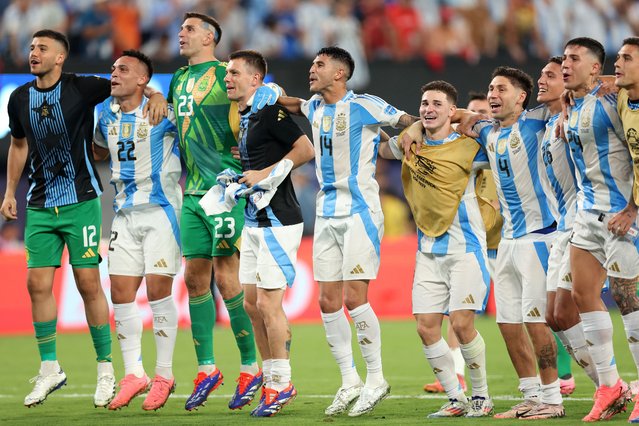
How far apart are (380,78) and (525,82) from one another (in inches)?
389

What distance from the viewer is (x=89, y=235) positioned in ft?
29.7

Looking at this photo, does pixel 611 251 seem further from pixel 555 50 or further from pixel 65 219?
pixel 555 50

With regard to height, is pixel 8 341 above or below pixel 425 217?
below

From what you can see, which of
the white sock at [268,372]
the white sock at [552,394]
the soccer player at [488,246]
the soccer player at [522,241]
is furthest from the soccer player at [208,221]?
the white sock at [552,394]

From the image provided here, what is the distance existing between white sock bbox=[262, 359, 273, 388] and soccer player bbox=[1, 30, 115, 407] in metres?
1.30

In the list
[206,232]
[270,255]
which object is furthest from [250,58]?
[270,255]

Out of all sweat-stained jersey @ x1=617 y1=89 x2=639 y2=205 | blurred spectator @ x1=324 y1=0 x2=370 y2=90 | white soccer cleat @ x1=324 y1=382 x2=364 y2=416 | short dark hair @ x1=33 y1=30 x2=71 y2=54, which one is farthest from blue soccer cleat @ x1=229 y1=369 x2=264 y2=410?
blurred spectator @ x1=324 y1=0 x2=370 y2=90

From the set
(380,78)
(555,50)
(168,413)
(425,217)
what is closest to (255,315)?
(168,413)

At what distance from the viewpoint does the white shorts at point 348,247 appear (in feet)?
27.3

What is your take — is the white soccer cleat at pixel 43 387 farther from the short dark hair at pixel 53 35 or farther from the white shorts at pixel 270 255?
the short dark hair at pixel 53 35

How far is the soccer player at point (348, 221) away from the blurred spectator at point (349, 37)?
9396 millimetres

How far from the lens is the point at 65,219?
8984 millimetres

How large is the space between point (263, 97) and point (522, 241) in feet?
7.68

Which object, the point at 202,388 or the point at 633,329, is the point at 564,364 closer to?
the point at 633,329
